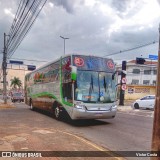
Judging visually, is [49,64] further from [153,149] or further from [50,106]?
[153,149]

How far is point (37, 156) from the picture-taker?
23.2 ft

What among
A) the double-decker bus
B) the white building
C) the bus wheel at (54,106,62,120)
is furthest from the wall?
the double-decker bus

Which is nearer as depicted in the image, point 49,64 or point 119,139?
point 119,139

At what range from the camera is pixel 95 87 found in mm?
13523

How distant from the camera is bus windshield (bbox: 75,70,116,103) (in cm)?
1320

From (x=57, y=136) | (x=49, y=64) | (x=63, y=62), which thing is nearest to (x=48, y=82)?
(x=49, y=64)

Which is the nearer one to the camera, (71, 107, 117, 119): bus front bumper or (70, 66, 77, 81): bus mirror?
(70, 66, 77, 81): bus mirror

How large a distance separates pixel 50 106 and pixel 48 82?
1627 mm

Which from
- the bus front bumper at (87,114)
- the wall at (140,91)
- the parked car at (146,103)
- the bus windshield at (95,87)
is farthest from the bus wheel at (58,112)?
the wall at (140,91)

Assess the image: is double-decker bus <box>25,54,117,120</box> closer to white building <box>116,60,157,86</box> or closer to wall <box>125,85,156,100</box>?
wall <box>125,85,156,100</box>

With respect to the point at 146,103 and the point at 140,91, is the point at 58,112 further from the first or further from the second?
the point at 140,91

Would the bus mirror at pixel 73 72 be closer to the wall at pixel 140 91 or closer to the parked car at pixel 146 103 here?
the parked car at pixel 146 103

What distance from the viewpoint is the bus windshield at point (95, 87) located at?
13203 mm

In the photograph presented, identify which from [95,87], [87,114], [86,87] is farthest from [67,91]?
[87,114]
